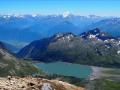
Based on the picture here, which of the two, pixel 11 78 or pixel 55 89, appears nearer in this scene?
pixel 55 89

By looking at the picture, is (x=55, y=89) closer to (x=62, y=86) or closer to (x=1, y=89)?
(x=62, y=86)

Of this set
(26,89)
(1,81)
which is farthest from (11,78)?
(26,89)

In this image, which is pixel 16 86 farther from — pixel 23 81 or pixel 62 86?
pixel 62 86

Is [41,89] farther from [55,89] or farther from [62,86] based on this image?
[62,86]

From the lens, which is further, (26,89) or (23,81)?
(23,81)

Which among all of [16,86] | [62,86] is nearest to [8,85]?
[16,86]

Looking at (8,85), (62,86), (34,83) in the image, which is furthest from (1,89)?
(62,86)

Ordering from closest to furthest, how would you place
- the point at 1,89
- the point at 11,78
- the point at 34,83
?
1. the point at 1,89
2. the point at 34,83
3. the point at 11,78

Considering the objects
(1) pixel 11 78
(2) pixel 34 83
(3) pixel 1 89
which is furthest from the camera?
(1) pixel 11 78
